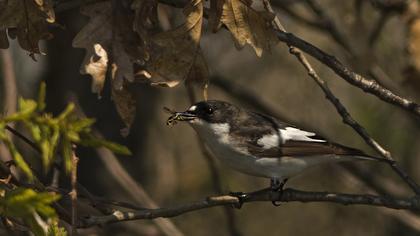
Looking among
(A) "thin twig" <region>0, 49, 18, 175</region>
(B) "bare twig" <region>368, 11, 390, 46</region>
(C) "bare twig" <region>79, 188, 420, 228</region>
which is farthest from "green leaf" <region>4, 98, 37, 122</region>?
(B) "bare twig" <region>368, 11, 390, 46</region>

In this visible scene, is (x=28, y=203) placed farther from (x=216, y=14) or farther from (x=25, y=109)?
(x=216, y=14)

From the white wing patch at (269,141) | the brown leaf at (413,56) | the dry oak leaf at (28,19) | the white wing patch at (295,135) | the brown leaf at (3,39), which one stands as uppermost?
the brown leaf at (413,56)

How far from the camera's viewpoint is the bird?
5.59m

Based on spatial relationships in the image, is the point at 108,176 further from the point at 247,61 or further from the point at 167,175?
the point at 247,61

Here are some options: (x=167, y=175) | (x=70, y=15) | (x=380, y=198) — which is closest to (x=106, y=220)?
(x=380, y=198)

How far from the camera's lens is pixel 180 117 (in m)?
5.40

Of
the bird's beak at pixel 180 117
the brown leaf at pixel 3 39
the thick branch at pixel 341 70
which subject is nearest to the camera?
the brown leaf at pixel 3 39

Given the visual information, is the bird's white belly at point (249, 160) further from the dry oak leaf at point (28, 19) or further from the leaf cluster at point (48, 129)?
the leaf cluster at point (48, 129)

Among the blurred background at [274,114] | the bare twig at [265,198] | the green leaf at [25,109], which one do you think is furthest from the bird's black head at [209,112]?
the green leaf at [25,109]

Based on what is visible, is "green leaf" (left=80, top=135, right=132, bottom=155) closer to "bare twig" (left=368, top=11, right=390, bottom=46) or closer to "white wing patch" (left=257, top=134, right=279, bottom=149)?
"white wing patch" (left=257, top=134, right=279, bottom=149)

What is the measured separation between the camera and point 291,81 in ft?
33.2

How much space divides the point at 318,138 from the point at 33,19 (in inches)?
112

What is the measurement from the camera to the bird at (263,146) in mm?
5590

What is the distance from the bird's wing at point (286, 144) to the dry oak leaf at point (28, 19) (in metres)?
2.29
